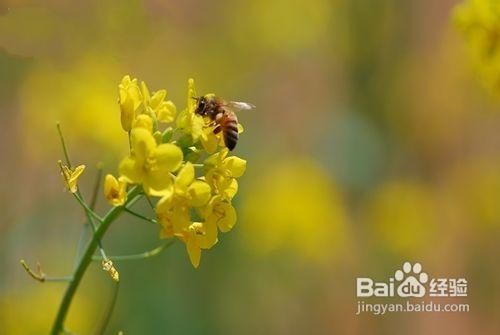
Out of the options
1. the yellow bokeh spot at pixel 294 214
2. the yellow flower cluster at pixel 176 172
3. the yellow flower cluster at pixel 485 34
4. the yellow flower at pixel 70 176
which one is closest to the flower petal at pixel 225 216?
the yellow flower cluster at pixel 176 172

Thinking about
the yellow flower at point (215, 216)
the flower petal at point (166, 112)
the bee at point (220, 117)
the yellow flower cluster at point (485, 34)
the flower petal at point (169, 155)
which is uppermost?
the yellow flower cluster at point (485, 34)

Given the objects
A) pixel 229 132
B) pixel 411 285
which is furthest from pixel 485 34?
pixel 411 285

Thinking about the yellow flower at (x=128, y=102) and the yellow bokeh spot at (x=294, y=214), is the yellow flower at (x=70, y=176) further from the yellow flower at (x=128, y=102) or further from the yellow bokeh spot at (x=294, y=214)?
the yellow bokeh spot at (x=294, y=214)

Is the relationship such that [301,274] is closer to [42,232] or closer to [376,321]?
[376,321]

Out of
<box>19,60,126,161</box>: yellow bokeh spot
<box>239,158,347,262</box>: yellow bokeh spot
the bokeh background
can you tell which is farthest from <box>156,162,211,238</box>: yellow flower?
<box>239,158,347,262</box>: yellow bokeh spot

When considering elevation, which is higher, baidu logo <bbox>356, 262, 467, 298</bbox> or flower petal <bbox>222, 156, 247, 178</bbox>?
baidu logo <bbox>356, 262, 467, 298</bbox>

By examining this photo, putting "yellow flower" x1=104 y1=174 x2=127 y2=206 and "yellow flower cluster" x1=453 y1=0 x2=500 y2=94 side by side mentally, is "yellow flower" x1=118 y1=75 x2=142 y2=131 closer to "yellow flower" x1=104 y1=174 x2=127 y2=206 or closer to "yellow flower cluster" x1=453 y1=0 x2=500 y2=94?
"yellow flower" x1=104 y1=174 x2=127 y2=206

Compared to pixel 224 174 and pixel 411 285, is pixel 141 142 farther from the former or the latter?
pixel 411 285

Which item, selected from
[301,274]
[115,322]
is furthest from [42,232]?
[301,274]
